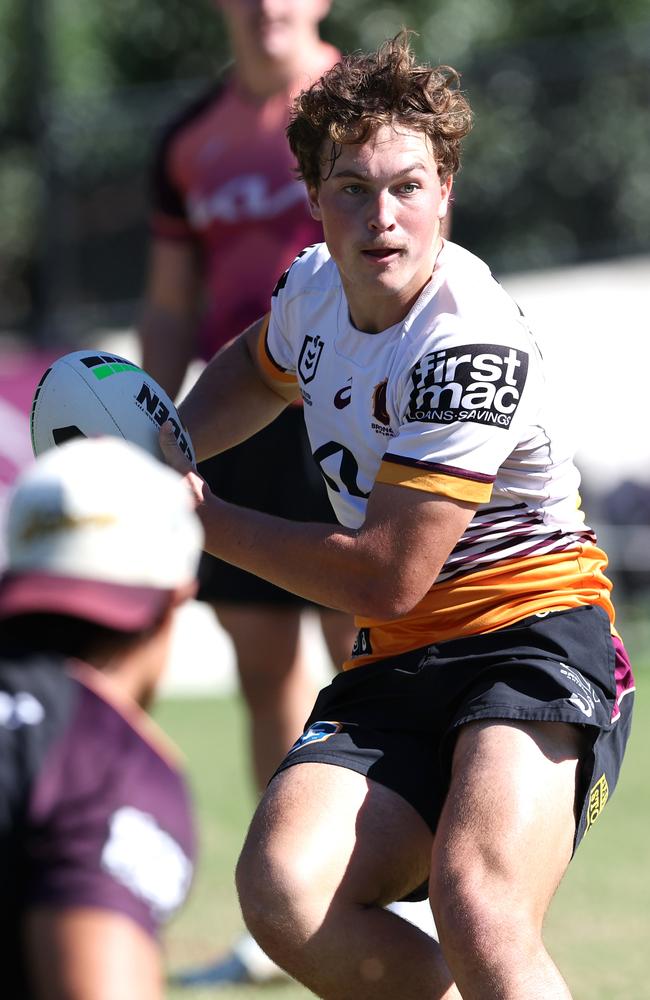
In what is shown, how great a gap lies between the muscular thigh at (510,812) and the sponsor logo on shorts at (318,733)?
30 cm

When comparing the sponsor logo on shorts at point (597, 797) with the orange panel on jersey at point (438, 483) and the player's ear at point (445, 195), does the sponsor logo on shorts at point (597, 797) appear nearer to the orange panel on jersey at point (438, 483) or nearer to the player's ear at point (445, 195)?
the orange panel on jersey at point (438, 483)

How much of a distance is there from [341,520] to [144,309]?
1910 mm

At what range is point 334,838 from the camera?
3.17 metres


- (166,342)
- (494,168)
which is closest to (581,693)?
(166,342)

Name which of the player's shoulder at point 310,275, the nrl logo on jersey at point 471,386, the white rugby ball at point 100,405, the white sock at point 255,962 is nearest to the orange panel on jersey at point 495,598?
the nrl logo on jersey at point 471,386

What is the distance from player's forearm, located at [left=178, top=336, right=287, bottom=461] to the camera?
3.83 m

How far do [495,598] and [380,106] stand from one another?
1045 mm

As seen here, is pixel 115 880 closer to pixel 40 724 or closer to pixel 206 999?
pixel 40 724

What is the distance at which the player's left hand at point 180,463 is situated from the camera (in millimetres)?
3335

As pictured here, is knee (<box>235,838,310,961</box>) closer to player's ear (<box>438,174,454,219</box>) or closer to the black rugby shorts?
the black rugby shorts

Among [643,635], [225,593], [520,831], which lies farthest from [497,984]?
[643,635]

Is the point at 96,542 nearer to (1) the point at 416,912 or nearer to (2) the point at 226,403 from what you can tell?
(2) the point at 226,403

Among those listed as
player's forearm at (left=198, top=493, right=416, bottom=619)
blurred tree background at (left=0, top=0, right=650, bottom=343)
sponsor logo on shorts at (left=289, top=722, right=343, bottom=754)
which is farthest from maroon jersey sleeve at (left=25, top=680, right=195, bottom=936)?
blurred tree background at (left=0, top=0, right=650, bottom=343)

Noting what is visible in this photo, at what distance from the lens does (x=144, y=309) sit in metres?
5.34
